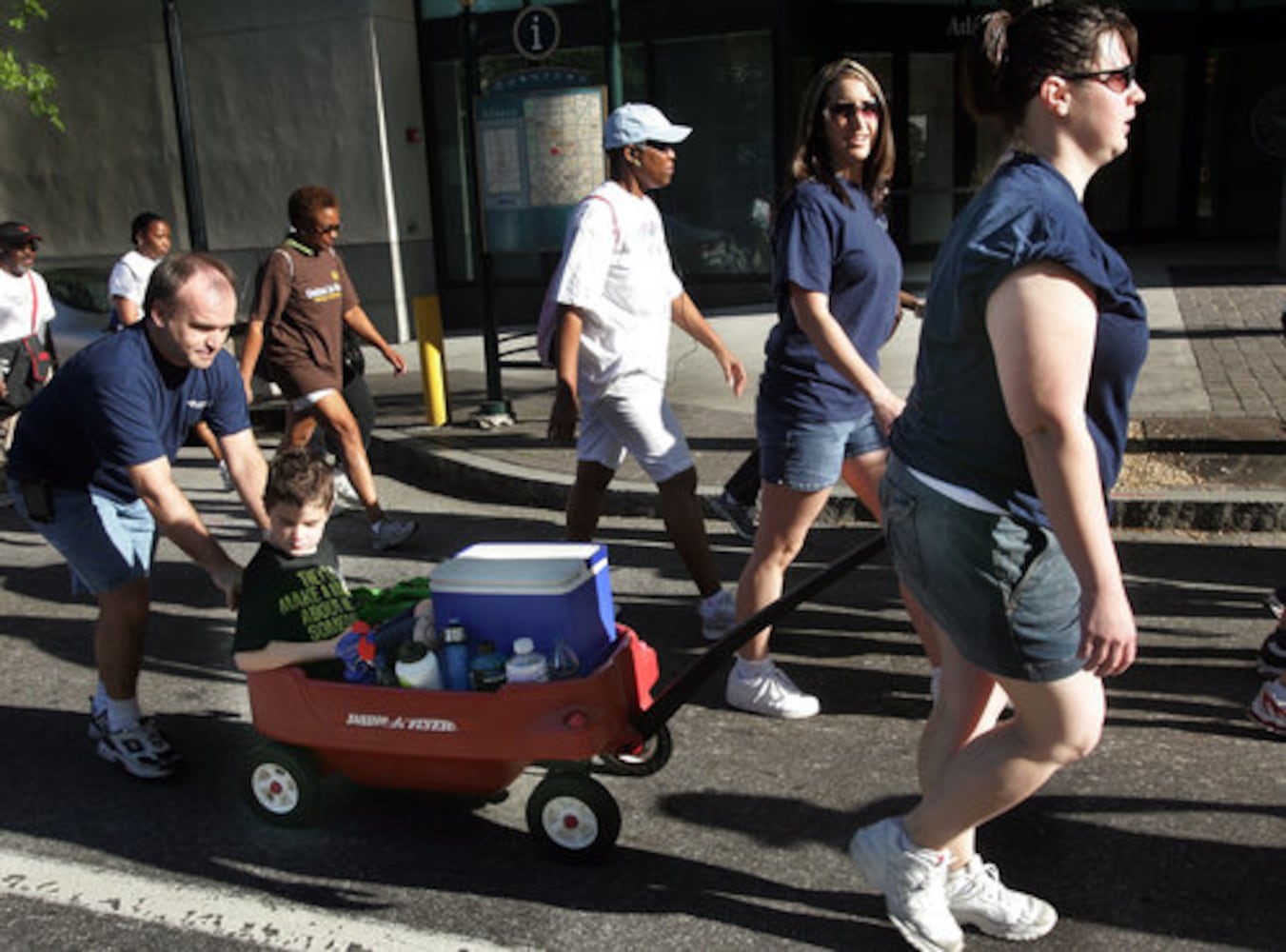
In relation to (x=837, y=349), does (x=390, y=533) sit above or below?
below

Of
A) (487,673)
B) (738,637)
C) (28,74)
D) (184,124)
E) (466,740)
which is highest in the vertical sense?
(28,74)

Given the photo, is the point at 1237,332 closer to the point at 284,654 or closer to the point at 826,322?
the point at 826,322

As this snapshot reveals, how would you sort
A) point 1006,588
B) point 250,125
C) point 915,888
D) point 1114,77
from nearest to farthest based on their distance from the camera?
1. point 1114,77
2. point 1006,588
3. point 915,888
4. point 250,125

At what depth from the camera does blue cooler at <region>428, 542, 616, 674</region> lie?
10.6ft

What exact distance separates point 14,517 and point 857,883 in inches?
230

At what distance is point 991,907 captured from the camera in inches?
111

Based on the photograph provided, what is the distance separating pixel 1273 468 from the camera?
643 cm

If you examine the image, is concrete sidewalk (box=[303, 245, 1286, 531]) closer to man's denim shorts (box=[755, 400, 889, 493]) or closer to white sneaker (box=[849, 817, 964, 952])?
man's denim shorts (box=[755, 400, 889, 493])

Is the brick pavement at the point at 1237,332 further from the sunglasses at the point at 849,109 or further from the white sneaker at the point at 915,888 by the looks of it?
the white sneaker at the point at 915,888

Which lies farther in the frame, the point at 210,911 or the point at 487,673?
the point at 487,673

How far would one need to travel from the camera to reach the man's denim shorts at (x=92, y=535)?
3.79 metres

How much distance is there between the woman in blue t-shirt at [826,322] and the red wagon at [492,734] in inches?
26.9

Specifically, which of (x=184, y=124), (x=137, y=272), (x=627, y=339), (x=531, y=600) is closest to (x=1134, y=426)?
(x=627, y=339)

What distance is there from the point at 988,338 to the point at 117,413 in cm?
239
